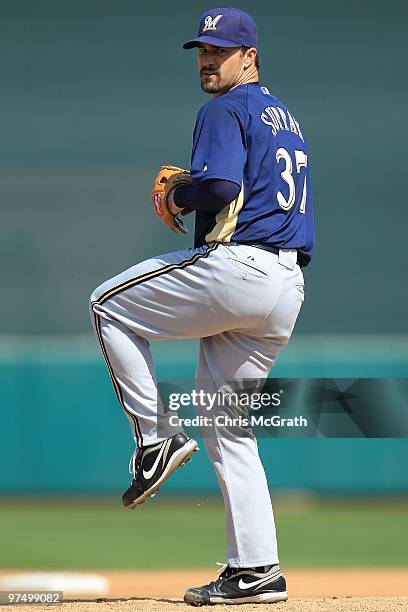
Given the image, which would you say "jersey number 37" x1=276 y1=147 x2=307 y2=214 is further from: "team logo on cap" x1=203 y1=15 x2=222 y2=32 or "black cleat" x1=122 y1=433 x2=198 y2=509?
"black cleat" x1=122 y1=433 x2=198 y2=509

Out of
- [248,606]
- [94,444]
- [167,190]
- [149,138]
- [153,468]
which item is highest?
[149,138]

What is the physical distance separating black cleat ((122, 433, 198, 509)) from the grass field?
6.62ft

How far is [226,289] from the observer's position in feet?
10.6

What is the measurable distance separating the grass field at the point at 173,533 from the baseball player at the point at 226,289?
186 cm

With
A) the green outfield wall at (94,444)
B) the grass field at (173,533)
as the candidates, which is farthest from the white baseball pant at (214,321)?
the green outfield wall at (94,444)

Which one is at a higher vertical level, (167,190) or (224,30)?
(224,30)

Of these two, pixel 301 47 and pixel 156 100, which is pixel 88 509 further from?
pixel 301 47

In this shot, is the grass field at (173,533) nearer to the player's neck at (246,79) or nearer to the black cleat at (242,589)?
the black cleat at (242,589)

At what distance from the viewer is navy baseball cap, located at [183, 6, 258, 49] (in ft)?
10.9

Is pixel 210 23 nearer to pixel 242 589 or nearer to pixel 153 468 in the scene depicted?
pixel 153 468

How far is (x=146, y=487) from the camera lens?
10.6 ft

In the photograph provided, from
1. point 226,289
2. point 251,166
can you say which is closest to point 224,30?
point 251,166

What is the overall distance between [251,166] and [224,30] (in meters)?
0.40

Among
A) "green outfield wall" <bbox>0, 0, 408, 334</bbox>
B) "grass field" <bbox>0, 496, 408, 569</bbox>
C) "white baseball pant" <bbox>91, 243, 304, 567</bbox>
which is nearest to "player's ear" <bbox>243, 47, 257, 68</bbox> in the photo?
"white baseball pant" <bbox>91, 243, 304, 567</bbox>
